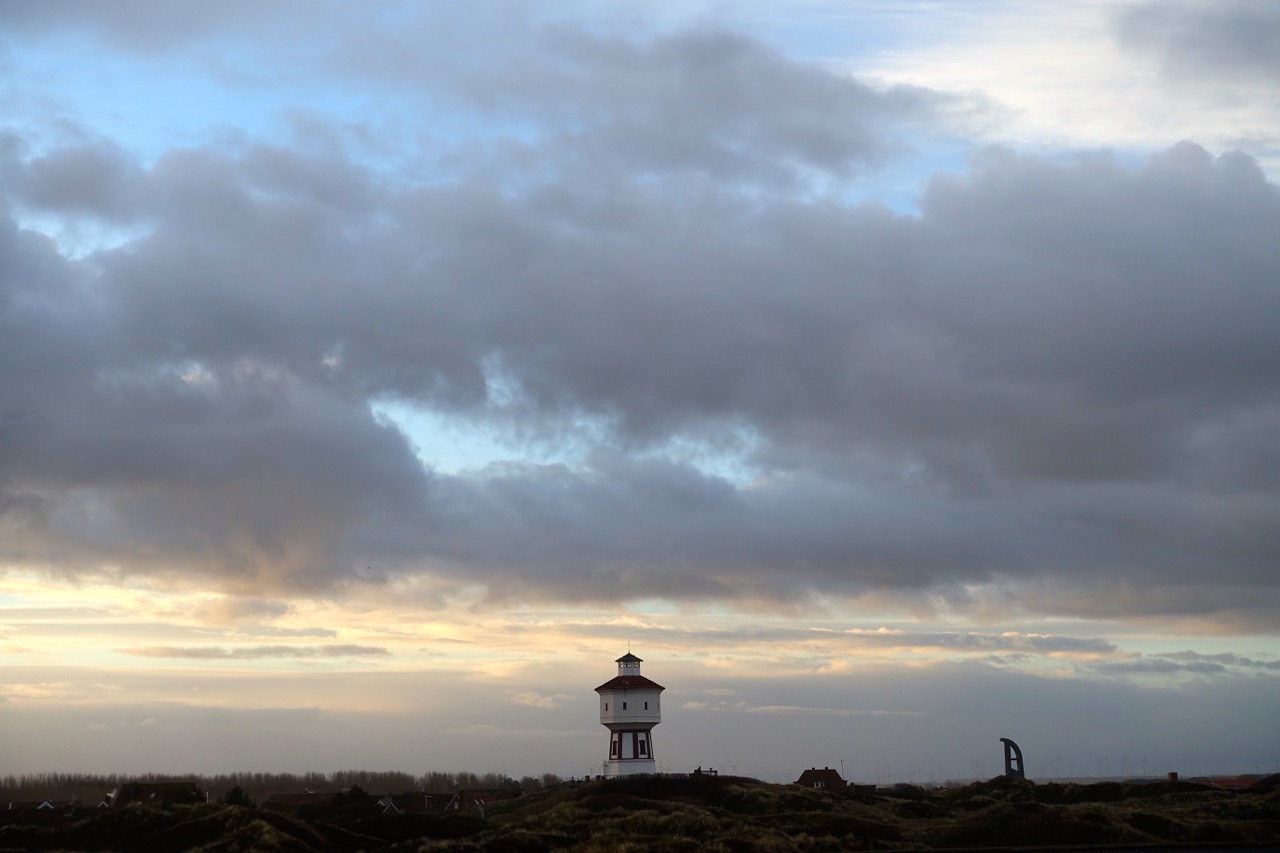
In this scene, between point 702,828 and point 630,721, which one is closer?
point 702,828

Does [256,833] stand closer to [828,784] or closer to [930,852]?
[930,852]

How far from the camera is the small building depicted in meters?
111

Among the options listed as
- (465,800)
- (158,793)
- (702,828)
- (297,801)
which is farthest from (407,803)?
(702,828)

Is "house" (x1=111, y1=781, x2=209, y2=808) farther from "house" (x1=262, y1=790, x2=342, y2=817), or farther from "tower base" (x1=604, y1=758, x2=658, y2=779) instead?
"tower base" (x1=604, y1=758, x2=658, y2=779)

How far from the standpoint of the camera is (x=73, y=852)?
5722 centimetres

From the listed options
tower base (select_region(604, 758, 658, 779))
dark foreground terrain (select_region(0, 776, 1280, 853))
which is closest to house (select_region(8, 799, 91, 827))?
dark foreground terrain (select_region(0, 776, 1280, 853))

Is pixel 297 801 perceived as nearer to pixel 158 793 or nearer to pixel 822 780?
pixel 158 793

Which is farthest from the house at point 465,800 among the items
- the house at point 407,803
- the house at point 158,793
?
the house at point 158,793

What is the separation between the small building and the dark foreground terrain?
29517 mm

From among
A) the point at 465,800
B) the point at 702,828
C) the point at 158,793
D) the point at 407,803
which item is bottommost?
the point at 407,803

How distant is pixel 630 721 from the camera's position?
309 feet

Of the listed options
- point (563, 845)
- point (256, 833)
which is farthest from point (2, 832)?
point (563, 845)

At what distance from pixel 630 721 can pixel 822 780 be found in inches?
1051

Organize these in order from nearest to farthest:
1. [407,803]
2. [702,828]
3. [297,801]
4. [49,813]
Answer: [702,828]
[49,813]
[297,801]
[407,803]
